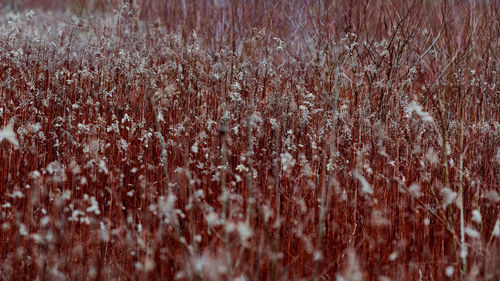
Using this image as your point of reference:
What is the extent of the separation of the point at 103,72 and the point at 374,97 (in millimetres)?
1965

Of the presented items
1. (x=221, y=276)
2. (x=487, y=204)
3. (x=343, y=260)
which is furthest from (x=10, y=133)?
(x=487, y=204)

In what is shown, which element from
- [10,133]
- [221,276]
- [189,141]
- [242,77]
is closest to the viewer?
[221,276]

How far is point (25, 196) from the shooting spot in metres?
2.03

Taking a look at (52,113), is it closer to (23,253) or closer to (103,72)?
(103,72)

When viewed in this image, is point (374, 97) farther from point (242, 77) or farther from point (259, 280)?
point (259, 280)

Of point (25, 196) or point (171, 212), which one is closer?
point (171, 212)

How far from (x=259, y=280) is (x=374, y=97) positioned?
6.18 ft

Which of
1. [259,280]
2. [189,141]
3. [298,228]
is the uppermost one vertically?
[189,141]

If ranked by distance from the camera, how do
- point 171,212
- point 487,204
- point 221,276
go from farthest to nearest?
point 487,204, point 171,212, point 221,276

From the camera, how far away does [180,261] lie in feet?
5.94

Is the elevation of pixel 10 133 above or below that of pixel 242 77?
below

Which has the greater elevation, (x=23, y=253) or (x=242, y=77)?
(x=242, y=77)

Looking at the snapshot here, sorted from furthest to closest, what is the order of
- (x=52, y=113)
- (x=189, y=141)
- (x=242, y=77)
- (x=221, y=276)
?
1. (x=242, y=77)
2. (x=52, y=113)
3. (x=189, y=141)
4. (x=221, y=276)

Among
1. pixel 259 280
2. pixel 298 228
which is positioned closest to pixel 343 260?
pixel 298 228
